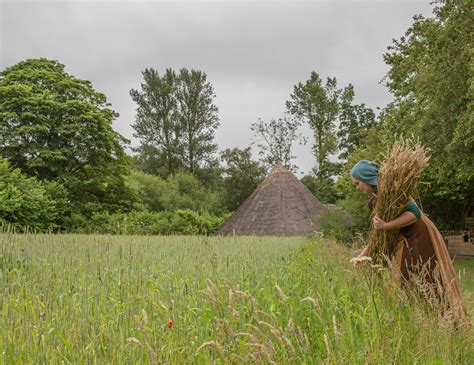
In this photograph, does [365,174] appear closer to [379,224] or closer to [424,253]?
Answer: [379,224]

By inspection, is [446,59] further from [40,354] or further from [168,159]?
[168,159]

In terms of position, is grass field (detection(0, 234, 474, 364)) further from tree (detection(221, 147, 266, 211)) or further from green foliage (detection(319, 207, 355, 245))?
tree (detection(221, 147, 266, 211))

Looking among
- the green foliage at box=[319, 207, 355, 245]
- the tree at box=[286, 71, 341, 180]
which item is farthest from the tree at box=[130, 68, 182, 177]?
the green foliage at box=[319, 207, 355, 245]

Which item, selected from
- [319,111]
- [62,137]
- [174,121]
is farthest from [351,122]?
[62,137]

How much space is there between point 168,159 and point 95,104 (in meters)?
17.0

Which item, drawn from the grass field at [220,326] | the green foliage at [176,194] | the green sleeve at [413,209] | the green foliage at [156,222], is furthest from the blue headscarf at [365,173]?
the green foliage at [176,194]

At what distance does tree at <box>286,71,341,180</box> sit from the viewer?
112 feet

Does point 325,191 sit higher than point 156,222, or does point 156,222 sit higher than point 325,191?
point 325,191

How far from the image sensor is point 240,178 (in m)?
33.0

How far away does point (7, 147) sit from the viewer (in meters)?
16.8

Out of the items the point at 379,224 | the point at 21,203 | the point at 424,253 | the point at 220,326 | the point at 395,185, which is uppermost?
the point at 21,203

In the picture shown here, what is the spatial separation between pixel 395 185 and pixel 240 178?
2963 centimetres

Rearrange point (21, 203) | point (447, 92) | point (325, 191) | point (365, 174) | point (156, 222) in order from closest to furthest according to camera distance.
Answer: point (365, 174) < point (447, 92) < point (21, 203) < point (156, 222) < point (325, 191)

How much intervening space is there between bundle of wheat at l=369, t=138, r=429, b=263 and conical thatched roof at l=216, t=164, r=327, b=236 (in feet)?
47.2
